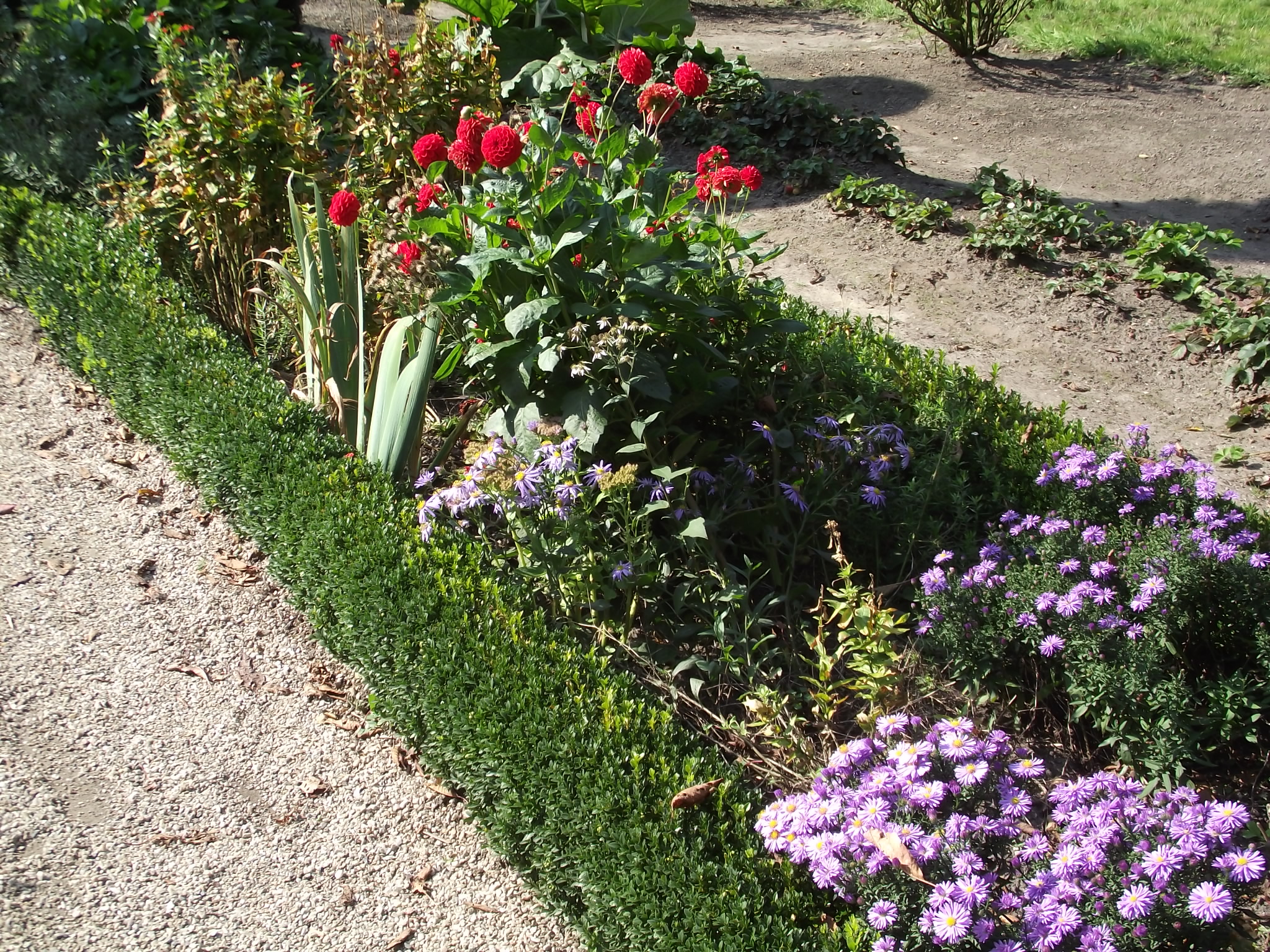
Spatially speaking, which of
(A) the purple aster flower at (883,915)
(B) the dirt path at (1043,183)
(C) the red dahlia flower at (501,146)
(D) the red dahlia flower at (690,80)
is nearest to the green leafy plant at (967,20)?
(B) the dirt path at (1043,183)

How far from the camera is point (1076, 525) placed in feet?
10.2

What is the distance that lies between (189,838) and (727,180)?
2677 millimetres

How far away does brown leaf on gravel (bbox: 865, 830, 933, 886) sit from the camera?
205 cm

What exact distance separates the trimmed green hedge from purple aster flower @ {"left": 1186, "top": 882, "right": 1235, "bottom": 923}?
0.65 m

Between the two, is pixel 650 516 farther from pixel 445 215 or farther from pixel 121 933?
pixel 121 933

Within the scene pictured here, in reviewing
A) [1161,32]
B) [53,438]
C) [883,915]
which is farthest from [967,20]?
[883,915]

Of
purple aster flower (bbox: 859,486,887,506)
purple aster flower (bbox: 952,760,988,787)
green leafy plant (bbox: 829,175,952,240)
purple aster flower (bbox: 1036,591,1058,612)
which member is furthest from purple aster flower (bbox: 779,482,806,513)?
green leafy plant (bbox: 829,175,952,240)

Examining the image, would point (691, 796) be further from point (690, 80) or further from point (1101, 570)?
point (690, 80)

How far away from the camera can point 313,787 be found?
119 inches

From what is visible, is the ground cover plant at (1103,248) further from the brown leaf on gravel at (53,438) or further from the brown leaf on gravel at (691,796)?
the brown leaf on gravel at (53,438)

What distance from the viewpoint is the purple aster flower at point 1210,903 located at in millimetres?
1867

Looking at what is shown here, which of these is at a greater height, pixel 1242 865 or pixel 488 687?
pixel 1242 865

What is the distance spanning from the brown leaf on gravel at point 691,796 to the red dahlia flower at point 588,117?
2.47 metres

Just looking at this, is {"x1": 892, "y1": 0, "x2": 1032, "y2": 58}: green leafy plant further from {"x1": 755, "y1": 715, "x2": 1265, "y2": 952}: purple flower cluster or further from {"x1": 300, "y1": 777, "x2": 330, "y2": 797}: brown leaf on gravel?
{"x1": 300, "y1": 777, "x2": 330, "y2": 797}: brown leaf on gravel
